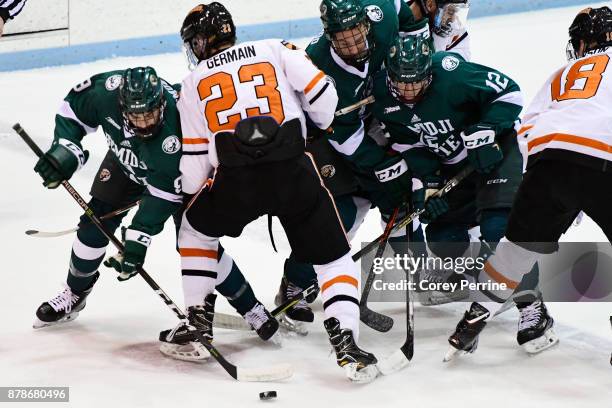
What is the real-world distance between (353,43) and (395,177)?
1.59ft

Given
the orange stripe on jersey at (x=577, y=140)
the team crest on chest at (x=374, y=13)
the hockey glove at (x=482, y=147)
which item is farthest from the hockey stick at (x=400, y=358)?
the team crest on chest at (x=374, y=13)

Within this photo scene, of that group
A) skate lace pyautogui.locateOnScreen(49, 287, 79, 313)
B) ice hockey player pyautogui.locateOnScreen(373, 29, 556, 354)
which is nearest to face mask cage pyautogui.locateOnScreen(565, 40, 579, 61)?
ice hockey player pyautogui.locateOnScreen(373, 29, 556, 354)

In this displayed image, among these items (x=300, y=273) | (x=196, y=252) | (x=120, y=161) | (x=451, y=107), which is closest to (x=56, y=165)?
(x=120, y=161)

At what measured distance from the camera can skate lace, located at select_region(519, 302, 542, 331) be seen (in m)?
3.51

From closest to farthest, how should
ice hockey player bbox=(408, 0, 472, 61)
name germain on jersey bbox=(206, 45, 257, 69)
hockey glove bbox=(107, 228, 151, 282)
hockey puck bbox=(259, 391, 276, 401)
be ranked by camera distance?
hockey puck bbox=(259, 391, 276, 401) → name germain on jersey bbox=(206, 45, 257, 69) → hockey glove bbox=(107, 228, 151, 282) → ice hockey player bbox=(408, 0, 472, 61)

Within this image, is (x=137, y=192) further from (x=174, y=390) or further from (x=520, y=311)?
(x=520, y=311)

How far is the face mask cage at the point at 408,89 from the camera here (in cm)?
352

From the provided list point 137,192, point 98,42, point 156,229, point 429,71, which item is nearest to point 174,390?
point 156,229

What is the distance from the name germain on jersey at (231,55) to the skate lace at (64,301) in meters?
1.04

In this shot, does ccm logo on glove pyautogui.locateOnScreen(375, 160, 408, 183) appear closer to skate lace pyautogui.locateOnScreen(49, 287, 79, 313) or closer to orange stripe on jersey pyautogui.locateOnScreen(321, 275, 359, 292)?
orange stripe on jersey pyautogui.locateOnScreen(321, 275, 359, 292)

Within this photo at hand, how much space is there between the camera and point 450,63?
3.62 meters

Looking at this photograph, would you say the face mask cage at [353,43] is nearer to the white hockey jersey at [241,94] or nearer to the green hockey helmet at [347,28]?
the green hockey helmet at [347,28]

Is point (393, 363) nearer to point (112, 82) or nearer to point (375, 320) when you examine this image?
point (375, 320)

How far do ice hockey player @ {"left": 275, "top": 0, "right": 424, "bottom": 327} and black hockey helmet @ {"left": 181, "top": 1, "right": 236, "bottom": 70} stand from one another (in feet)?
1.40
